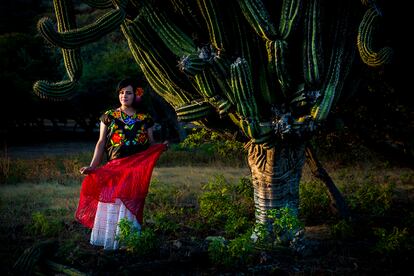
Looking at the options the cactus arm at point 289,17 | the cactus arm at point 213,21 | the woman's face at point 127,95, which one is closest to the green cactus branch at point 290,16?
the cactus arm at point 289,17

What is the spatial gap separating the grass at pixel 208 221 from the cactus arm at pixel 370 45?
1.87m

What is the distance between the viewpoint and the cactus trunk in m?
5.49

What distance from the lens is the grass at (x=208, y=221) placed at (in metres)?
5.08

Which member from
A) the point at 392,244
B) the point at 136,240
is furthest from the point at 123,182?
the point at 392,244

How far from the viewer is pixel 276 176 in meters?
5.49

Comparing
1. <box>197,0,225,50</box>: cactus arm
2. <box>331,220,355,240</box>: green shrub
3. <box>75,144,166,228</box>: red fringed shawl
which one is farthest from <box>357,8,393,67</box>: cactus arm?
<box>75,144,166,228</box>: red fringed shawl

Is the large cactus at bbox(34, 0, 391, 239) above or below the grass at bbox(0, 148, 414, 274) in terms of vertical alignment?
above

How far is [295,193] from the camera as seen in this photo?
18.4 feet

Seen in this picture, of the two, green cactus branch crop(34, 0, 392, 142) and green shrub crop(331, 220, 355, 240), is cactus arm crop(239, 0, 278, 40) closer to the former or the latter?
green cactus branch crop(34, 0, 392, 142)

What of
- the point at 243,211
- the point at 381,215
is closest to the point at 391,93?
the point at 381,215

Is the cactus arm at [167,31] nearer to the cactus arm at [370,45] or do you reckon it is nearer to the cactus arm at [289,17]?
the cactus arm at [289,17]

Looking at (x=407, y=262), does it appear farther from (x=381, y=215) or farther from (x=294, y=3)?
(x=294, y=3)

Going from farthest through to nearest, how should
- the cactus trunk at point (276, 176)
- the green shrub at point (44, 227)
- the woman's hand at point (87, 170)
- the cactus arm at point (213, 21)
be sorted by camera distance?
1. the green shrub at point (44, 227)
2. the cactus trunk at point (276, 176)
3. the woman's hand at point (87, 170)
4. the cactus arm at point (213, 21)

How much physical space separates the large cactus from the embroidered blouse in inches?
20.4
